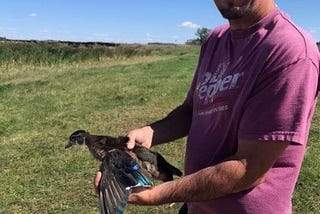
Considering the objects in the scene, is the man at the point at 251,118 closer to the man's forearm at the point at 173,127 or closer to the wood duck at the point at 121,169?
the wood duck at the point at 121,169

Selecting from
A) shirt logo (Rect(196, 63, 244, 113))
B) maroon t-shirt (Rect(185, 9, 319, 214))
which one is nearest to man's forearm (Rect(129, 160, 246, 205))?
maroon t-shirt (Rect(185, 9, 319, 214))

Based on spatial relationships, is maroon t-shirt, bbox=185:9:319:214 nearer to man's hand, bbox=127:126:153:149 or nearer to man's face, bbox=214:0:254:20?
man's face, bbox=214:0:254:20

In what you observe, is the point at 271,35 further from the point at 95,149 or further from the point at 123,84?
the point at 123,84

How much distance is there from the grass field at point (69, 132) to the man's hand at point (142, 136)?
13.2ft

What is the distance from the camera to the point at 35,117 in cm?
1458

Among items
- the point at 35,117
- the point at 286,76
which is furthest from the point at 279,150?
the point at 35,117

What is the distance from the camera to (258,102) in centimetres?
252

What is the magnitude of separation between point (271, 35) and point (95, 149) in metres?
1.06

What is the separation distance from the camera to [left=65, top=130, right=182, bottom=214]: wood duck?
2518 mm

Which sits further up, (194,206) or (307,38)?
(307,38)

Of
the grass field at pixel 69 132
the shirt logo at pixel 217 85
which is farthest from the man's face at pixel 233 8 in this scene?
the grass field at pixel 69 132

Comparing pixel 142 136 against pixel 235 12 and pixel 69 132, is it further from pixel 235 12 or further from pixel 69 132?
pixel 69 132

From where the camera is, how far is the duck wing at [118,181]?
8.21 ft

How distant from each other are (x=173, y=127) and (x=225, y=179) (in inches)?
34.5
